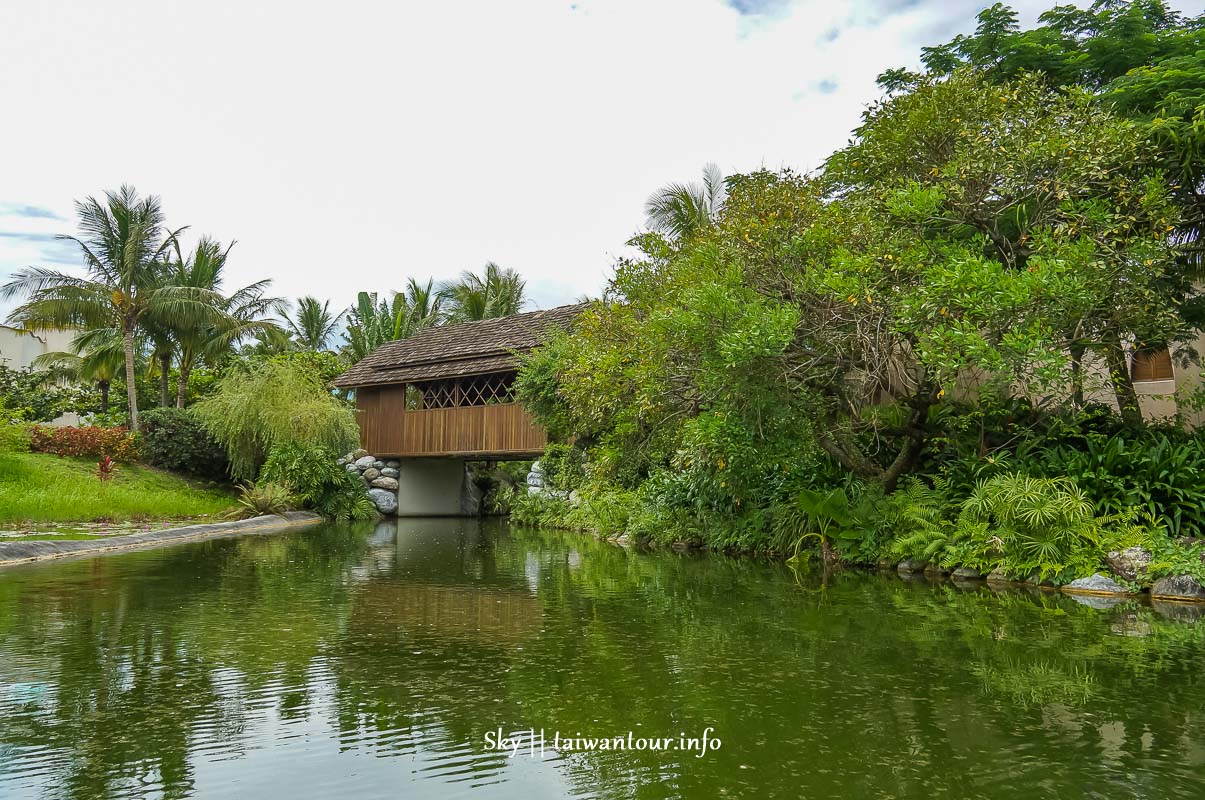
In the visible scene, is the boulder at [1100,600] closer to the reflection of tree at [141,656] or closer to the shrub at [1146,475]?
the shrub at [1146,475]

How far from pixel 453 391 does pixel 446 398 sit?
0.30 m

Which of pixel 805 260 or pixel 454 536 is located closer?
pixel 805 260

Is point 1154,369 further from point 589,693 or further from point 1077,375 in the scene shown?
point 589,693

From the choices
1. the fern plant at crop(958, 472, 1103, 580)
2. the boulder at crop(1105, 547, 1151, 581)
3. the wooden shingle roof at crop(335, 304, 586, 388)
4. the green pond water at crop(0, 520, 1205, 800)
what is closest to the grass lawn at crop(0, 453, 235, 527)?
the wooden shingle roof at crop(335, 304, 586, 388)

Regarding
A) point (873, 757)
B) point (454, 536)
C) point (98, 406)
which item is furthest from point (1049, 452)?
point (98, 406)

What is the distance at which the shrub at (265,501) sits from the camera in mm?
20672

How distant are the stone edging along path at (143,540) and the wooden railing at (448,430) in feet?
13.2

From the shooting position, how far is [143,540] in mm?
13625

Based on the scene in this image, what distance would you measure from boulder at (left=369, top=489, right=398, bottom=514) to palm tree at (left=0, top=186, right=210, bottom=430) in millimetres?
7074

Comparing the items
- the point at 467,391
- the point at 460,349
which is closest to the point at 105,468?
the point at 467,391

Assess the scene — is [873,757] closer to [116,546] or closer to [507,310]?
[116,546]

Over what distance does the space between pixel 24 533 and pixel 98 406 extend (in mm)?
21553

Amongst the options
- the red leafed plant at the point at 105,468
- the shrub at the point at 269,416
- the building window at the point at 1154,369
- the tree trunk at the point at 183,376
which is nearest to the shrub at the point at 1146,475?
the building window at the point at 1154,369

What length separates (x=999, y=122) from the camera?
10375mm
